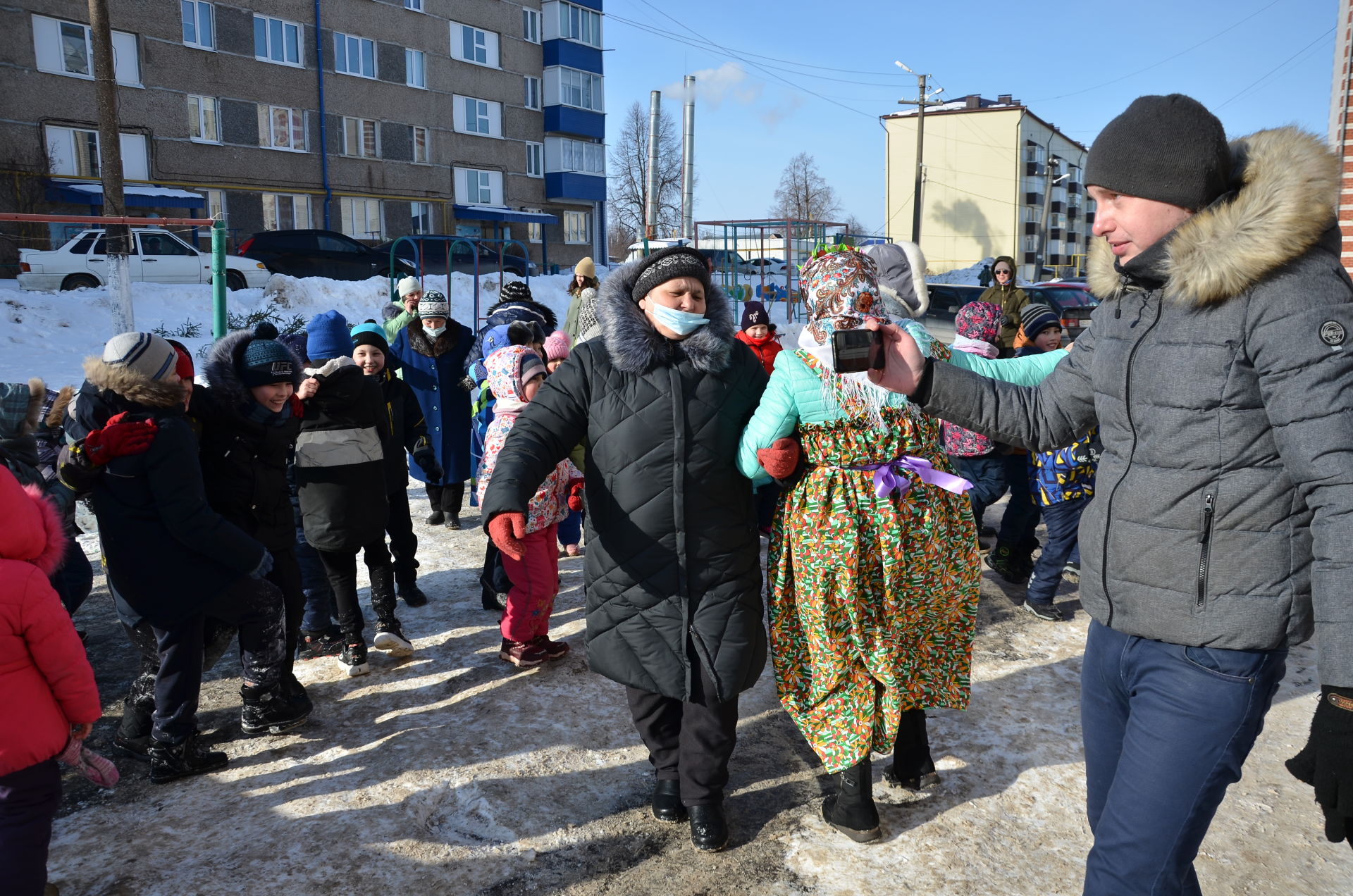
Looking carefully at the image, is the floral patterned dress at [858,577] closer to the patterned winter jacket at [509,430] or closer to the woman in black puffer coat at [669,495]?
the woman in black puffer coat at [669,495]

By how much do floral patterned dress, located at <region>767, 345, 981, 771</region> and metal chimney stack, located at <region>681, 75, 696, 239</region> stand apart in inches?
654

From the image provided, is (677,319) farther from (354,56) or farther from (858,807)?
(354,56)

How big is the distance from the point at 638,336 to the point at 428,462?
2.68 meters

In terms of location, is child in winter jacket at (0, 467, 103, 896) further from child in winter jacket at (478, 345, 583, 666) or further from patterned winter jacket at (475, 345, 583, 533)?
patterned winter jacket at (475, 345, 583, 533)

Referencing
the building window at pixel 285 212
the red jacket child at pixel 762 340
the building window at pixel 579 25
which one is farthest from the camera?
the building window at pixel 579 25

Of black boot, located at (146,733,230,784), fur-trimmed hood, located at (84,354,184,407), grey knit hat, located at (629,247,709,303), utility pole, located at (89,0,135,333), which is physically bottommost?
black boot, located at (146,733,230,784)

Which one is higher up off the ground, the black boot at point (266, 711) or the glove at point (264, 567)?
the glove at point (264, 567)

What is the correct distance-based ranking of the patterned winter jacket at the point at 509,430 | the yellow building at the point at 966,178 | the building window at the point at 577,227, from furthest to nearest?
the yellow building at the point at 966,178 < the building window at the point at 577,227 < the patterned winter jacket at the point at 509,430

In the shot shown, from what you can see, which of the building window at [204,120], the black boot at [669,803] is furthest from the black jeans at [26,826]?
the building window at [204,120]

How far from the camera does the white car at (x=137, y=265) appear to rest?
1575 cm

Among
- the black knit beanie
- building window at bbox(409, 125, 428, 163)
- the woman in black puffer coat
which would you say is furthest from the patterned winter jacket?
building window at bbox(409, 125, 428, 163)

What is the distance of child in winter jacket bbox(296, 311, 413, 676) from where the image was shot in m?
4.12

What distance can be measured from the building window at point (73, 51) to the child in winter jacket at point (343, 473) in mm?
25654

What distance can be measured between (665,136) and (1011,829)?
52.5 metres
